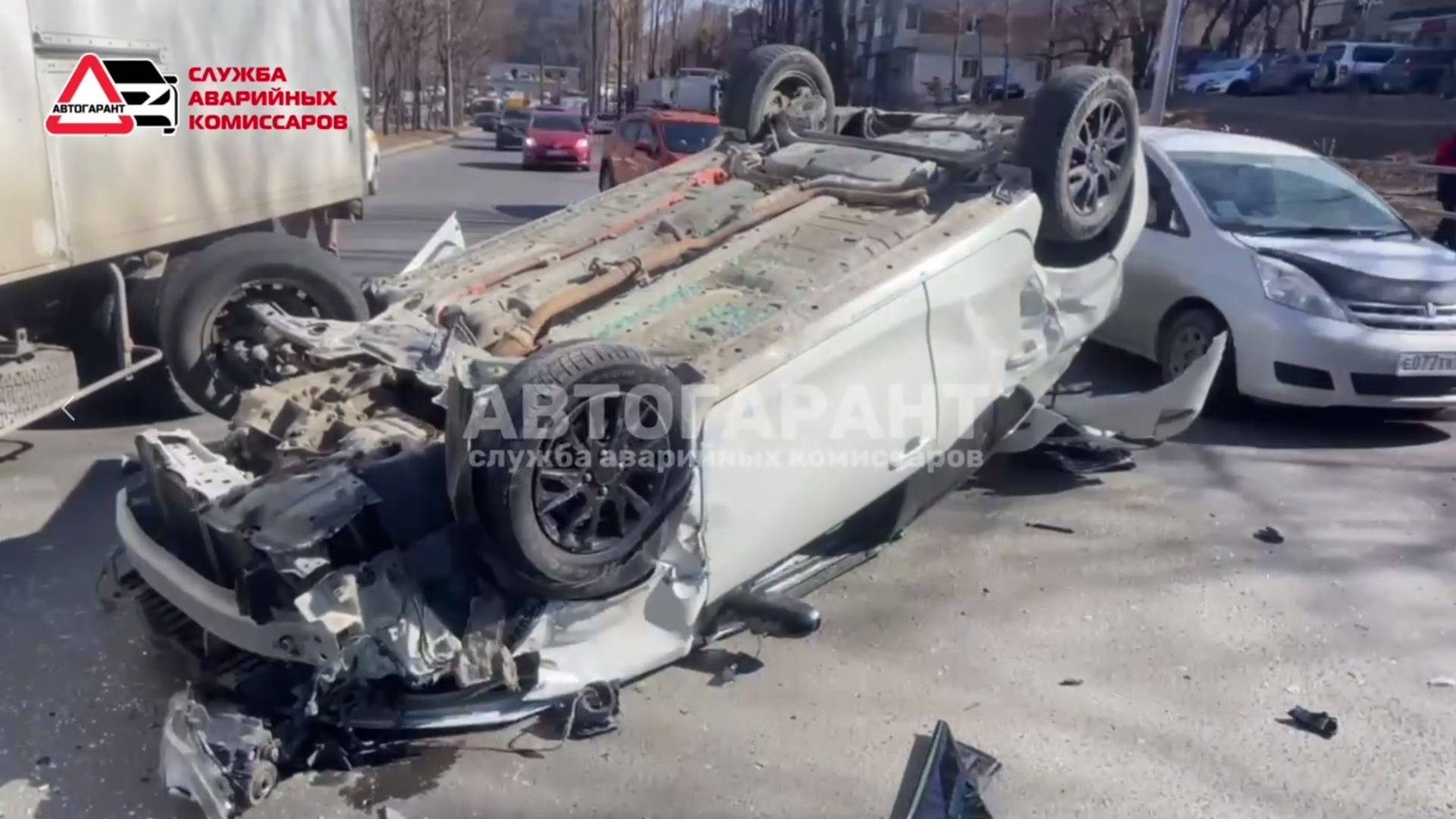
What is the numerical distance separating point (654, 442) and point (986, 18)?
184ft

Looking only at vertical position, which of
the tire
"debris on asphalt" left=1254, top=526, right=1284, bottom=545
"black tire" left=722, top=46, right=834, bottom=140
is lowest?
"debris on asphalt" left=1254, top=526, right=1284, bottom=545

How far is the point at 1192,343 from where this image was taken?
259 inches

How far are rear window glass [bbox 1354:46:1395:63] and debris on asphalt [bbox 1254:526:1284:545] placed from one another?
36.3 m

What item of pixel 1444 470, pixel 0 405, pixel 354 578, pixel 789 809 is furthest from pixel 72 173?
pixel 1444 470

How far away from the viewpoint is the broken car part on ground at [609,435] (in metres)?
3.02

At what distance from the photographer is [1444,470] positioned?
5.95 metres

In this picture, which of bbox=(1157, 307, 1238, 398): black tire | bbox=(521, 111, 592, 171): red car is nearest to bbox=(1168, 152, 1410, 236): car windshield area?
bbox=(1157, 307, 1238, 398): black tire

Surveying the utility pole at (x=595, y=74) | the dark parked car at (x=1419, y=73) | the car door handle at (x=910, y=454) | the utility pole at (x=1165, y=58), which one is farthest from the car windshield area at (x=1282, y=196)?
the utility pole at (x=595, y=74)

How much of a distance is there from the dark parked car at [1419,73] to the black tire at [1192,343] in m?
33.9

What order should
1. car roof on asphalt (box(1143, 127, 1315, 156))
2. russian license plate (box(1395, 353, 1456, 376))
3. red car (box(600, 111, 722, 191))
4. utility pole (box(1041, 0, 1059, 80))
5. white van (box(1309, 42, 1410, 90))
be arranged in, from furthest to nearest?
utility pole (box(1041, 0, 1059, 80))
white van (box(1309, 42, 1410, 90))
red car (box(600, 111, 722, 191))
car roof on asphalt (box(1143, 127, 1315, 156))
russian license plate (box(1395, 353, 1456, 376))

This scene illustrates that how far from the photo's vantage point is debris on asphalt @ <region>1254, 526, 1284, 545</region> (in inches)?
198

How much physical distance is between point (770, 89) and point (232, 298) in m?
2.70

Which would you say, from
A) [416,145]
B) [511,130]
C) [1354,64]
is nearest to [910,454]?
[511,130]

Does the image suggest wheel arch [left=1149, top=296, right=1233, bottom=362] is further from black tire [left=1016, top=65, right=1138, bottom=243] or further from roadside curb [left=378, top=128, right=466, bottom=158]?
roadside curb [left=378, top=128, right=466, bottom=158]
